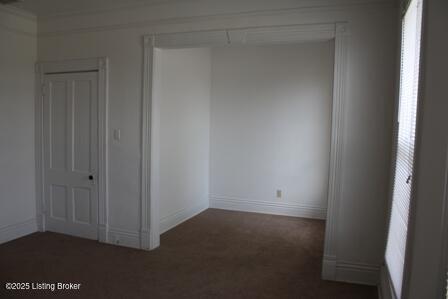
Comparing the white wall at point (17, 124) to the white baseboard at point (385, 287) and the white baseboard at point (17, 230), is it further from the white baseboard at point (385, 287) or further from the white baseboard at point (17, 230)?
the white baseboard at point (385, 287)

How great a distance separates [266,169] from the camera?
554cm

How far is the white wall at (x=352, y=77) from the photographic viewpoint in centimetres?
299

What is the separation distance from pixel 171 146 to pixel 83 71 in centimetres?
144

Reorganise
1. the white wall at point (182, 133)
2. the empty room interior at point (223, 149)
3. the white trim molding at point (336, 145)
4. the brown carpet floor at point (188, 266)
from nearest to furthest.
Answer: the empty room interior at point (223, 149), the brown carpet floor at point (188, 266), the white trim molding at point (336, 145), the white wall at point (182, 133)

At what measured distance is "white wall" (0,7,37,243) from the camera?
12.9 ft

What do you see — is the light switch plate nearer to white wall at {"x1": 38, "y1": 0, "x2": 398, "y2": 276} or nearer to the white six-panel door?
white wall at {"x1": 38, "y1": 0, "x2": 398, "y2": 276}

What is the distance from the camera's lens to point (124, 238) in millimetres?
3943

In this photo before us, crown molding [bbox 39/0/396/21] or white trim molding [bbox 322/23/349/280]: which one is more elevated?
crown molding [bbox 39/0/396/21]

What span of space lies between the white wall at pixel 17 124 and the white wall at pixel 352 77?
1.16m

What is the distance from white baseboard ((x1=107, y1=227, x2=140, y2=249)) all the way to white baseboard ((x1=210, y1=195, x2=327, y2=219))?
83.6 inches

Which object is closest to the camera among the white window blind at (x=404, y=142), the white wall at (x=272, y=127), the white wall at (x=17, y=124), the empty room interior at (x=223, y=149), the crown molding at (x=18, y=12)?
the white window blind at (x=404, y=142)

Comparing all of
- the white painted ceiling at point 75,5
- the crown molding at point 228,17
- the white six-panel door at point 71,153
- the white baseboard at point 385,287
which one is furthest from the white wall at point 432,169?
the white six-panel door at point 71,153

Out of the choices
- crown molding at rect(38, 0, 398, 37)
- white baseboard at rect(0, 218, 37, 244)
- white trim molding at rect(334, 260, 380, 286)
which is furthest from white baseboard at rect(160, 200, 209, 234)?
crown molding at rect(38, 0, 398, 37)

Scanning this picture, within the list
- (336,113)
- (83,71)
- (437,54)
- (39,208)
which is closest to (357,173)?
(336,113)
